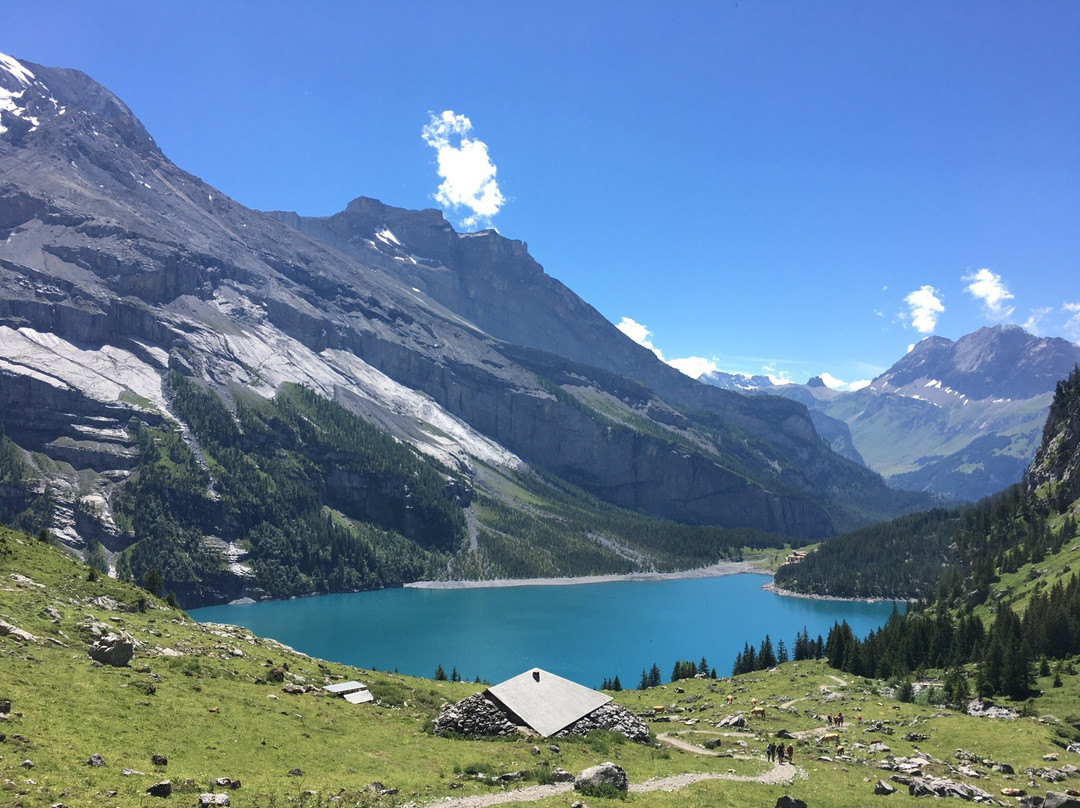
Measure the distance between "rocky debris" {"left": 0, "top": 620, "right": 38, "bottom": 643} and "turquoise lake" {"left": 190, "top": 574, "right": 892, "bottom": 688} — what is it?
81.9 metres

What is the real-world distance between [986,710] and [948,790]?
30583 mm

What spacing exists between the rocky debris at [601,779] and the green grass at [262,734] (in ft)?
3.09

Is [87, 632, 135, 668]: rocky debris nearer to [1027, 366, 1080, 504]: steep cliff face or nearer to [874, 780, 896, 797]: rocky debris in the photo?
[874, 780, 896, 797]: rocky debris

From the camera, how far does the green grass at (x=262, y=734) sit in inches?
827

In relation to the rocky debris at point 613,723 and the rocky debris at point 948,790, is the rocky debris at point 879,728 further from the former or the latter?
the rocky debris at point 613,723

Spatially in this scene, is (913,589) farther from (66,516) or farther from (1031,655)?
(66,516)

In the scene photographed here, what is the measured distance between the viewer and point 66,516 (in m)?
182

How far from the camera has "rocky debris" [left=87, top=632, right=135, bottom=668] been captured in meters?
30.1

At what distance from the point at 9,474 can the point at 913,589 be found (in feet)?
816

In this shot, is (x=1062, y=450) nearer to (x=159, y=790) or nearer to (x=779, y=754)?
(x=779, y=754)

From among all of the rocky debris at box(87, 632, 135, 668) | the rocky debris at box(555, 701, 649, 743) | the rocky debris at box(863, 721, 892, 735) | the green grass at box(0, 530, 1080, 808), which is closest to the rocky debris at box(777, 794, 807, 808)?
the green grass at box(0, 530, 1080, 808)

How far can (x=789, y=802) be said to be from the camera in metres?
24.5

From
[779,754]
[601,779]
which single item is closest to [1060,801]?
[779,754]

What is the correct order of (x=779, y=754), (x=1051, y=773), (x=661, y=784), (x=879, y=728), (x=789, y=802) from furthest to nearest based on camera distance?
(x=879, y=728)
(x=779, y=754)
(x=1051, y=773)
(x=661, y=784)
(x=789, y=802)
